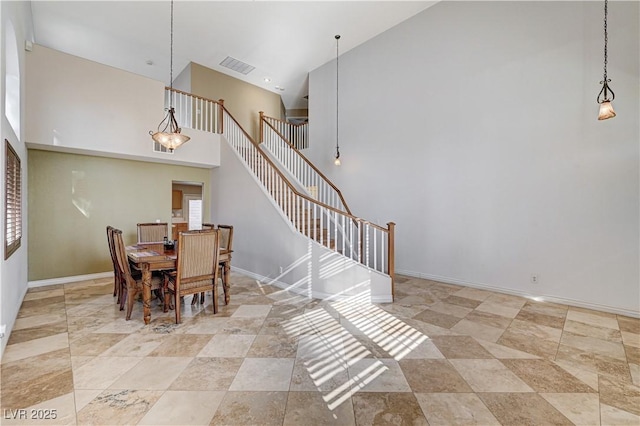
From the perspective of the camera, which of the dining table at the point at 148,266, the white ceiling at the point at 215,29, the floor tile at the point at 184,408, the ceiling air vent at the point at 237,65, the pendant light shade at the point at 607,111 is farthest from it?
the ceiling air vent at the point at 237,65

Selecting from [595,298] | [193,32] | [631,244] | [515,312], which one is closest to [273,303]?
[515,312]

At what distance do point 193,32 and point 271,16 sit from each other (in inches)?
74.3

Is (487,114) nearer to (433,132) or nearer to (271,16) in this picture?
(433,132)

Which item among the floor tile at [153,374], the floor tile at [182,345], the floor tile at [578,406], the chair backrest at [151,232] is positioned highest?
the chair backrest at [151,232]

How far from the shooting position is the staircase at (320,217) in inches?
159

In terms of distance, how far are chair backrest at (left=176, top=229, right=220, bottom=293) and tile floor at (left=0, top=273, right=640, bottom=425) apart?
0.47 metres

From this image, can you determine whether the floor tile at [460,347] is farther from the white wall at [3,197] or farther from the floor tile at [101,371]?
the white wall at [3,197]

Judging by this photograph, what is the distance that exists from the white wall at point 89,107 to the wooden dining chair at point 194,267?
3.06 meters

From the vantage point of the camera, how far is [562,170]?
3.88 metres

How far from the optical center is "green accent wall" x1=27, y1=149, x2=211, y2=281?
15.2ft

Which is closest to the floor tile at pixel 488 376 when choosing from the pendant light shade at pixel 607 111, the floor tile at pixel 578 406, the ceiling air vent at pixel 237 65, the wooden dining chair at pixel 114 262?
the floor tile at pixel 578 406

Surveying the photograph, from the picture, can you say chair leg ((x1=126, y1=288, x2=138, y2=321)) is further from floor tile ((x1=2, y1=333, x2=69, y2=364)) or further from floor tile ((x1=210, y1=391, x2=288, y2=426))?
floor tile ((x1=210, y1=391, x2=288, y2=426))

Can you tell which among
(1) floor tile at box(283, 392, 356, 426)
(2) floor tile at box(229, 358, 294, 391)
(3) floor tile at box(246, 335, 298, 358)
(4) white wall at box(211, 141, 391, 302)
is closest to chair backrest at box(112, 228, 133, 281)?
(3) floor tile at box(246, 335, 298, 358)

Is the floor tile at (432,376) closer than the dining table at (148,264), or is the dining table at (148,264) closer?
the floor tile at (432,376)
